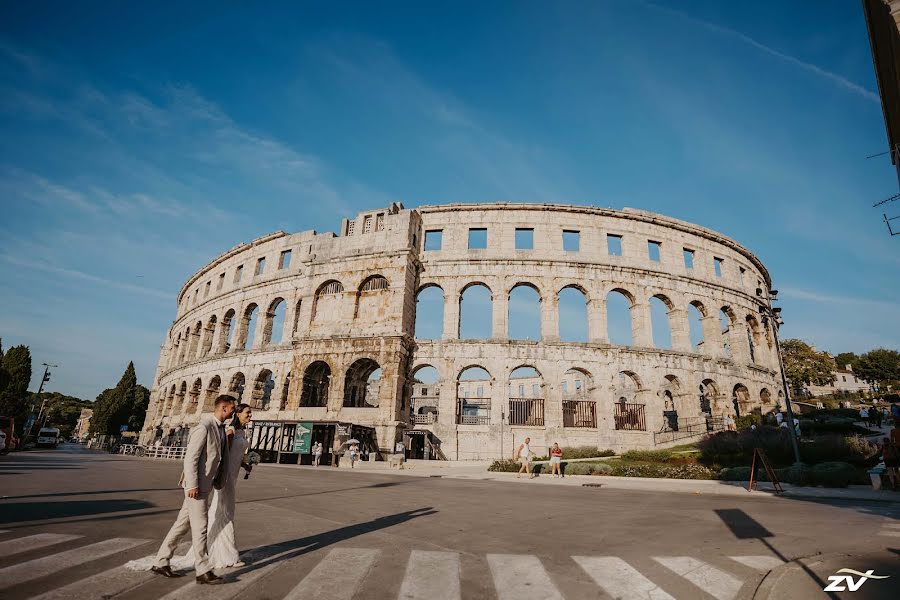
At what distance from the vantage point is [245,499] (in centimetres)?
888

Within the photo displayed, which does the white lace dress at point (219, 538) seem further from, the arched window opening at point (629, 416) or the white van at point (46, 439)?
the white van at point (46, 439)

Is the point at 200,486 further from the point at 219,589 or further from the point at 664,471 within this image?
the point at 664,471

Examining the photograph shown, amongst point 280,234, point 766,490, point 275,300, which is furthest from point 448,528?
point 280,234

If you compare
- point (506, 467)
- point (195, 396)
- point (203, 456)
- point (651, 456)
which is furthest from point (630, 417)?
point (195, 396)

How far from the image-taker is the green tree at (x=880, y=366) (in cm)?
5816

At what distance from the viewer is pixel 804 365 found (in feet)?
164

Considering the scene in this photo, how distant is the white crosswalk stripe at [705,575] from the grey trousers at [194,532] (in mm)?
4536

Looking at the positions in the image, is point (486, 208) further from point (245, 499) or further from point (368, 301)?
point (245, 499)

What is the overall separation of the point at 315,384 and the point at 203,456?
24.9 meters

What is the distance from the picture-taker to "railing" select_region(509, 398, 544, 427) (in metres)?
26.1

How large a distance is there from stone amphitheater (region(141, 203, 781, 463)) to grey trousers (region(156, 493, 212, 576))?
1889cm

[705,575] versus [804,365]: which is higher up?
[804,365]

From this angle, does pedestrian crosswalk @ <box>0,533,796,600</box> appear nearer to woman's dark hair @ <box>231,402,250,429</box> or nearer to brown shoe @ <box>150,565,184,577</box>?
brown shoe @ <box>150,565,184,577</box>

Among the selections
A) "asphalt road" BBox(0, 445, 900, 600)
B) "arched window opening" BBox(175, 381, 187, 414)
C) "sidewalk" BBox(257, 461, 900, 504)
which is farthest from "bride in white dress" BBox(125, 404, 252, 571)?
"arched window opening" BBox(175, 381, 187, 414)
